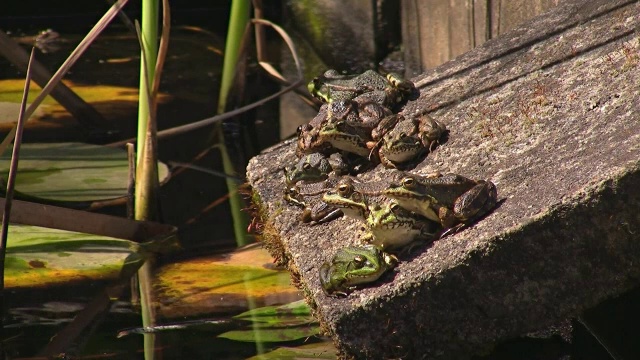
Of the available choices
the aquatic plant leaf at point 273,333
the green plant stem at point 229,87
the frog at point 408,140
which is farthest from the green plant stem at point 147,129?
the frog at point 408,140

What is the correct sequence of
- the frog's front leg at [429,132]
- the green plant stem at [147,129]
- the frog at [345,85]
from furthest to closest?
the frog at [345,85], the green plant stem at [147,129], the frog's front leg at [429,132]

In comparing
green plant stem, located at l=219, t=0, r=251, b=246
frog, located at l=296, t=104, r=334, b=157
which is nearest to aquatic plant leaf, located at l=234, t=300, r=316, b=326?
frog, located at l=296, t=104, r=334, b=157

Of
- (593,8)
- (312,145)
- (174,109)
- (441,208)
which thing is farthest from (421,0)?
(441,208)

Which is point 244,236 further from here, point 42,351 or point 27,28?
point 27,28

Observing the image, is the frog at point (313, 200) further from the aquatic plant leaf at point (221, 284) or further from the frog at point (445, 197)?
the frog at point (445, 197)

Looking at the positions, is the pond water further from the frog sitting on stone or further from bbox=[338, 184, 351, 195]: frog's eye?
the frog sitting on stone

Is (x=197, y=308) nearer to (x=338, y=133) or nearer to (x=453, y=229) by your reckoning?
(x=338, y=133)
